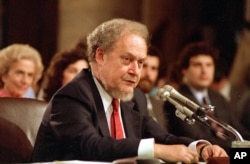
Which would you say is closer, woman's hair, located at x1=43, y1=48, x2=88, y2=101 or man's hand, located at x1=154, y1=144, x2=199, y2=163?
man's hand, located at x1=154, y1=144, x2=199, y2=163

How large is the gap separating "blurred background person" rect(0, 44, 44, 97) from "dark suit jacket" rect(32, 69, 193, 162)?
157cm

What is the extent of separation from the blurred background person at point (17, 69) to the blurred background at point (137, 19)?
145 centimetres

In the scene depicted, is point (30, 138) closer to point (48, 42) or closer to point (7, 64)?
point (7, 64)

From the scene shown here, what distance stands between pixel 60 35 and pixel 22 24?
0.44 metres

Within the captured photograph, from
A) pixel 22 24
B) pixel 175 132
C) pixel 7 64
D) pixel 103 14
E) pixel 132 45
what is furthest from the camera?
pixel 103 14

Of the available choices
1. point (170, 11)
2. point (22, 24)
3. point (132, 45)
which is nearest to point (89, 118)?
point (132, 45)

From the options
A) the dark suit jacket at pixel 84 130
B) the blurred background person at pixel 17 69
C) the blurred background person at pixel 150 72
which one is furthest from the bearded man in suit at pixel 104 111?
the blurred background person at pixel 150 72

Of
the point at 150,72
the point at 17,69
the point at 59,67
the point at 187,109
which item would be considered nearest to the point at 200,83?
the point at 150,72

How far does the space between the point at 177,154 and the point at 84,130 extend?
0.43 m

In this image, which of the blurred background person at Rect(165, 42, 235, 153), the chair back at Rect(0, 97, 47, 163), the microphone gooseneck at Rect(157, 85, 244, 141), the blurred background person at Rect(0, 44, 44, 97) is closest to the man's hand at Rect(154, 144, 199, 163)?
the microphone gooseneck at Rect(157, 85, 244, 141)

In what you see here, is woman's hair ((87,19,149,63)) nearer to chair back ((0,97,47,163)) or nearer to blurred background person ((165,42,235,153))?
chair back ((0,97,47,163))

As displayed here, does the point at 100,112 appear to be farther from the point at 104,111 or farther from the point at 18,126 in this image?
the point at 18,126

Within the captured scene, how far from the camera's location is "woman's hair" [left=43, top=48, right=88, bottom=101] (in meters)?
5.36

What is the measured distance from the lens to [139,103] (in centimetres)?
402
